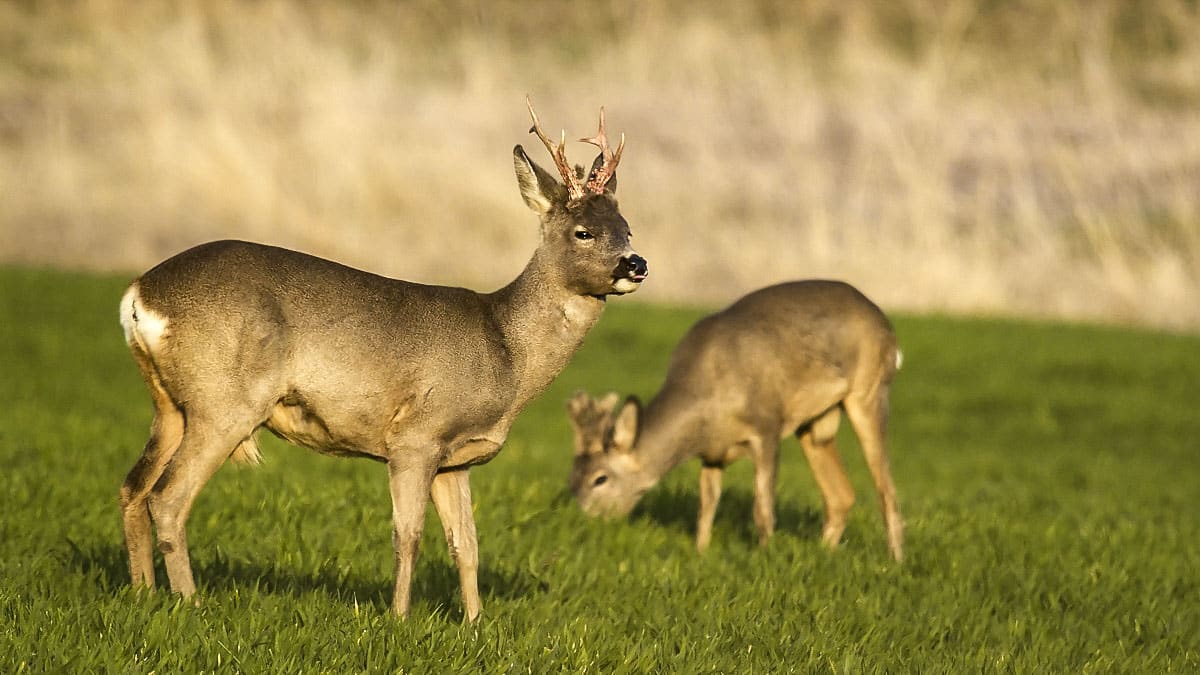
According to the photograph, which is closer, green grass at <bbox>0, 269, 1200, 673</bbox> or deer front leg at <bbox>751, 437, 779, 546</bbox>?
green grass at <bbox>0, 269, 1200, 673</bbox>

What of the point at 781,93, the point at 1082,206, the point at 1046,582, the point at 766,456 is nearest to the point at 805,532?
the point at 766,456

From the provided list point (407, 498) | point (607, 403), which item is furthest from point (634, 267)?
point (607, 403)

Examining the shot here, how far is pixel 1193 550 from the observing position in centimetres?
1069

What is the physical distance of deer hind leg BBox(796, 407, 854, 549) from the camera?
10938 mm

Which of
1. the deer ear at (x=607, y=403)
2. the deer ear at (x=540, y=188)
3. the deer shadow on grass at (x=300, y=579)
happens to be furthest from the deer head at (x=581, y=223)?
the deer ear at (x=607, y=403)

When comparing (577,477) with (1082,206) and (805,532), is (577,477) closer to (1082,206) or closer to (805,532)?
(805,532)

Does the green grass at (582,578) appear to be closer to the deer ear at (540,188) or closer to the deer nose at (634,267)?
the deer nose at (634,267)

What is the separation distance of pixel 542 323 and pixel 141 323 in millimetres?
1720

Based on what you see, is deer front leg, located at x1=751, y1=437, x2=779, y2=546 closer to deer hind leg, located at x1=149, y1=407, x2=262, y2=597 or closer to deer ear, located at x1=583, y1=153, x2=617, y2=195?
deer ear, located at x1=583, y1=153, x2=617, y2=195

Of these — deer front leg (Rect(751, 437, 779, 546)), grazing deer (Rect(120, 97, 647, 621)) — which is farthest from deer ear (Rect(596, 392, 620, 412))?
grazing deer (Rect(120, 97, 647, 621))

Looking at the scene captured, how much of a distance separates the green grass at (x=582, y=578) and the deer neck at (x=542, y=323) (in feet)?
3.63

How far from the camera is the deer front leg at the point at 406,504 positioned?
674 centimetres

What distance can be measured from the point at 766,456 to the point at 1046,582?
1.96m

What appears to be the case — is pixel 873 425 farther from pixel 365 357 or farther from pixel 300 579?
pixel 365 357
